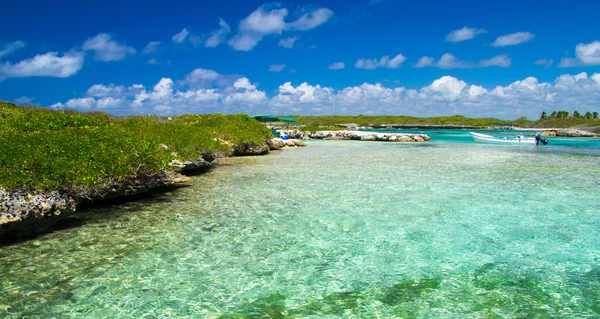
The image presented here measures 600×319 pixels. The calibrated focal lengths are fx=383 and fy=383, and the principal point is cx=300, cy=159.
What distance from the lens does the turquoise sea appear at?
5.89 meters

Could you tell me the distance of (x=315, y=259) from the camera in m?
7.83

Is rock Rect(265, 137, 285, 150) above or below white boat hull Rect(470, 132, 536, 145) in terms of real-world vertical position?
above

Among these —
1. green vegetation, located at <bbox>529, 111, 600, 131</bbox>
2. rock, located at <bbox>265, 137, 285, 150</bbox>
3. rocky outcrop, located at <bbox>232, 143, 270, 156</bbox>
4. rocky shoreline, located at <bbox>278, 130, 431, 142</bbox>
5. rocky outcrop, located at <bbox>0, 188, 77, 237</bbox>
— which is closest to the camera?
rocky outcrop, located at <bbox>0, 188, 77, 237</bbox>

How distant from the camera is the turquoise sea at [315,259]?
232 inches

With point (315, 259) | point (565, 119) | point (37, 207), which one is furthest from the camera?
point (565, 119)

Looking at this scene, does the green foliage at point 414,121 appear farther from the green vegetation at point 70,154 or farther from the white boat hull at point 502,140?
the green vegetation at point 70,154

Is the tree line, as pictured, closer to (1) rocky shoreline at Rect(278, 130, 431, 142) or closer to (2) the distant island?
(1) rocky shoreline at Rect(278, 130, 431, 142)

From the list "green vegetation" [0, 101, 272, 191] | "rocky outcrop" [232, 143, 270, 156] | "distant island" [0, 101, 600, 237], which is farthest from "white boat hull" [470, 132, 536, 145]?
"green vegetation" [0, 101, 272, 191]

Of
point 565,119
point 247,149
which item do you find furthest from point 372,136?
point 565,119

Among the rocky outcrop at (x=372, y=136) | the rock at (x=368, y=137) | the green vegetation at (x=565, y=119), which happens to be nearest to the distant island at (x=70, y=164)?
the rock at (x=368, y=137)

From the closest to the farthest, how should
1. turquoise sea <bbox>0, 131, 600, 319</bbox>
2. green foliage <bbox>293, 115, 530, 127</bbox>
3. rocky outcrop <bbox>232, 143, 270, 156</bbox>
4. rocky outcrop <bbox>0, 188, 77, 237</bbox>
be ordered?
turquoise sea <bbox>0, 131, 600, 319</bbox> < rocky outcrop <bbox>0, 188, 77, 237</bbox> < rocky outcrop <bbox>232, 143, 270, 156</bbox> < green foliage <bbox>293, 115, 530, 127</bbox>

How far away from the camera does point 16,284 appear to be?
642 centimetres

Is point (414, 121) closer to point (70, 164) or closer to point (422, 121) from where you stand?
point (422, 121)

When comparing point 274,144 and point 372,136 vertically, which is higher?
point 372,136
